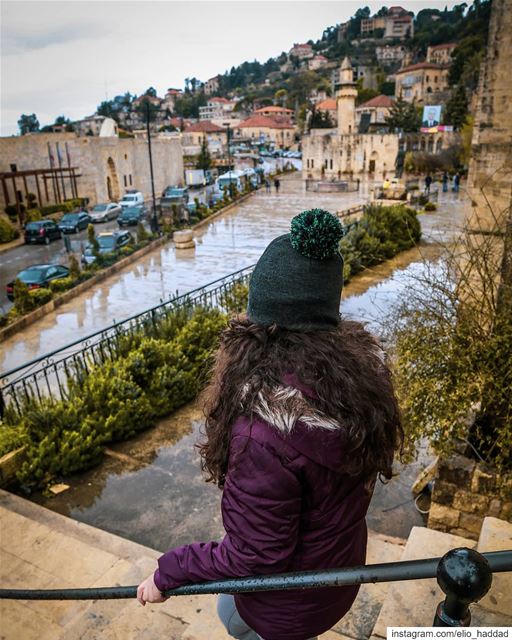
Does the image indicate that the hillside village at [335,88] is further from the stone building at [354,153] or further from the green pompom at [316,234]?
the green pompom at [316,234]

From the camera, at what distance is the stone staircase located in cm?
290

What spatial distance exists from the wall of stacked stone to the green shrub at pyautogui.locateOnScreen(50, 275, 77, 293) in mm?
13811

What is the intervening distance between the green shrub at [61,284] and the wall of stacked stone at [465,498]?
13811mm

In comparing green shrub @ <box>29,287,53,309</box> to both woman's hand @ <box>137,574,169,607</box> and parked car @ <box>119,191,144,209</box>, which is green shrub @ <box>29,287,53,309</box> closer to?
woman's hand @ <box>137,574,169,607</box>

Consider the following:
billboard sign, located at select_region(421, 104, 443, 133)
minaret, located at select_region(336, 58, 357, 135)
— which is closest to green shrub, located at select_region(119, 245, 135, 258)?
minaret, located at select_region(336, 58, 357, 135)

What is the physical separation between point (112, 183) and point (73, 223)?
11674 mm

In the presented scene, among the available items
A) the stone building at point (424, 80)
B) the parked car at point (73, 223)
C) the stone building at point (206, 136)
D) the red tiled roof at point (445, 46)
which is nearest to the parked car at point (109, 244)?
the parked car at point (73, 223)

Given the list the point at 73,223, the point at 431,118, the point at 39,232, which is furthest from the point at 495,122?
the point at 431,118

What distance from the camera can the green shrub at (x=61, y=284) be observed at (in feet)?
51.0

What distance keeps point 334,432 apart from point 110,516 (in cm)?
485

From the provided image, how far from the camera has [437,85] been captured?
293 ft

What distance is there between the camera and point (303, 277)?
1.52 meters

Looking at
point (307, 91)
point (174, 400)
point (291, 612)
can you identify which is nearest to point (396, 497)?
point (174, 400)

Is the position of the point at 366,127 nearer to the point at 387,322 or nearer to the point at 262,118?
the point at 262,118
